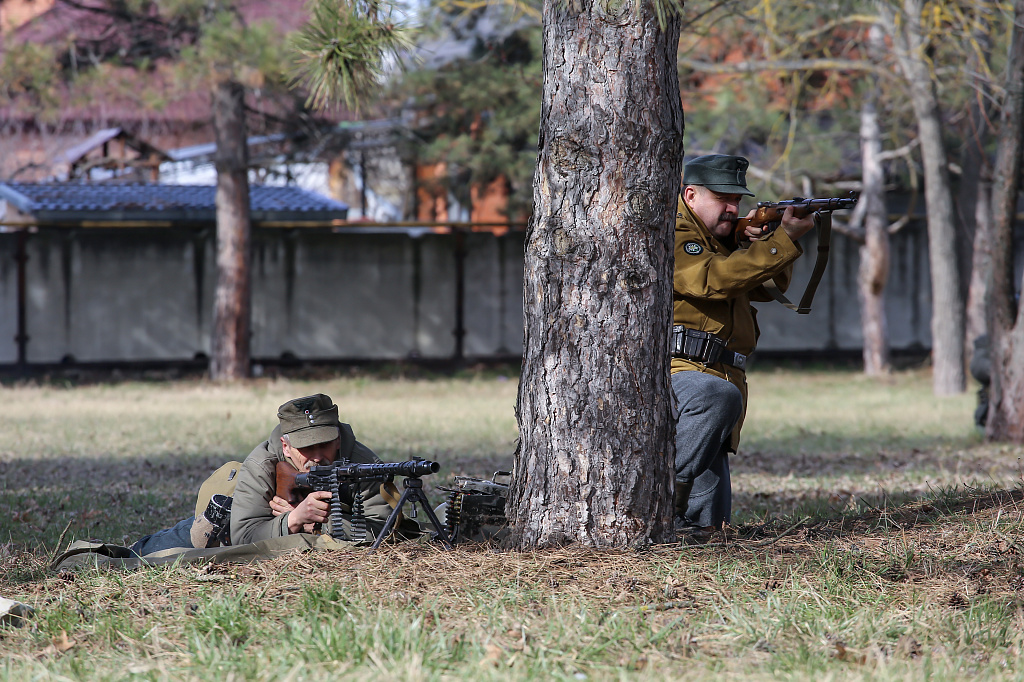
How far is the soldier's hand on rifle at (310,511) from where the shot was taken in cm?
405

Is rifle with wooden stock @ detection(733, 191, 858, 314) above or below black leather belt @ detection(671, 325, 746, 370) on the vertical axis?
above

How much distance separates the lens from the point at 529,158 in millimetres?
16828

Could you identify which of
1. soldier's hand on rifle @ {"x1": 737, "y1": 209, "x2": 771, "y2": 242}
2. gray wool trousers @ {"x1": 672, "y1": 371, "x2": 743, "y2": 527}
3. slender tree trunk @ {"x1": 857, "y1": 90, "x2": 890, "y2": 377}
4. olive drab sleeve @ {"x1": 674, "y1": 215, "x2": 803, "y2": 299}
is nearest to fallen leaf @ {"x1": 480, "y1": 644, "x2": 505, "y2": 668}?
gray wool trousers @ {"x1": 672, "y1": 371, "x2": 743, "y2": 527}

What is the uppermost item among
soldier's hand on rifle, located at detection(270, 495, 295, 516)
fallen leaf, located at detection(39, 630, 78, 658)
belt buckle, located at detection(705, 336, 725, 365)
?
belt buckle, located at detection(705, 336, 725, 365)

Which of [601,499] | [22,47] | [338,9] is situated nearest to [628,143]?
[601,499]

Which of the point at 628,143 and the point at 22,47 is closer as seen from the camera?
the point at 628,143

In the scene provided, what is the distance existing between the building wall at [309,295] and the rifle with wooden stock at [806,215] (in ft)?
39.2

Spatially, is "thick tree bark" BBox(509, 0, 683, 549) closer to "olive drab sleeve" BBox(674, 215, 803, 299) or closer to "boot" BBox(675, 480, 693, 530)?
"olive drab sleeve" BBox(674, 215, 803, 299)

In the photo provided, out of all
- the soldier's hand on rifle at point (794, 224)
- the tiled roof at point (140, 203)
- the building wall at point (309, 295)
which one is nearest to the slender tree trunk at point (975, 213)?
the building wall at point (309, 295)

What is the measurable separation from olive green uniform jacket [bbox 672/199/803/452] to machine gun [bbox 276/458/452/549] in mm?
1332

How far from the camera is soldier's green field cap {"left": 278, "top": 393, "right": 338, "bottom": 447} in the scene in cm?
424

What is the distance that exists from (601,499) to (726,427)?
919 mm

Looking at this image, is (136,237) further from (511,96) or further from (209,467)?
(209,467)

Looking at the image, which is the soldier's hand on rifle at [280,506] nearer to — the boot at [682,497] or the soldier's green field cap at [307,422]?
the soldier's green field cap at [307,422]
